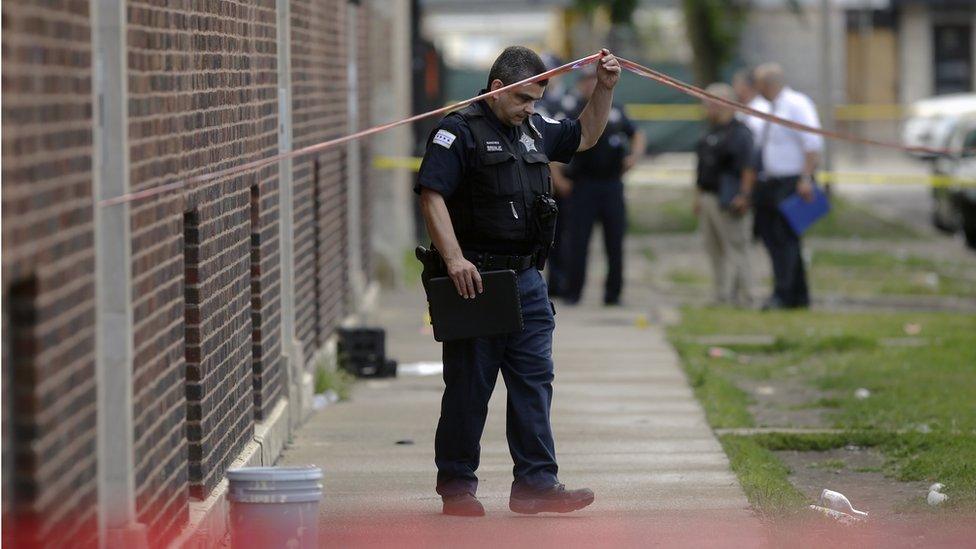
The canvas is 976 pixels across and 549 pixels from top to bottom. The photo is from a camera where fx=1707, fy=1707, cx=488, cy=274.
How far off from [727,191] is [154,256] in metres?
9.81

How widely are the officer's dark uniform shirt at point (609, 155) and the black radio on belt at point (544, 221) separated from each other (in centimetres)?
735

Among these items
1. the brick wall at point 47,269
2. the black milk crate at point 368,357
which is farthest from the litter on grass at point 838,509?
the black milk crate at point 368,357

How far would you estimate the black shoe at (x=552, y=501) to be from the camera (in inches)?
270

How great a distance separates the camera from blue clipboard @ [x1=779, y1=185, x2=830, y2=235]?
46.7ft

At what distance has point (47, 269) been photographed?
4.33 m

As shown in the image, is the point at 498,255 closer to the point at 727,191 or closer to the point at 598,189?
the point at 598,189

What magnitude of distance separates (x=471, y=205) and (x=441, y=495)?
1215 mm

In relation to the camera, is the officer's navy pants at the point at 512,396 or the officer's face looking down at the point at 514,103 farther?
the officer's navy pants at the point at 512,396

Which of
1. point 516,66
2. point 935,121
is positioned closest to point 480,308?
point 516,66

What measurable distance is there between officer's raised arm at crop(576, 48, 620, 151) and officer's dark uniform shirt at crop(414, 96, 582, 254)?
35 cm

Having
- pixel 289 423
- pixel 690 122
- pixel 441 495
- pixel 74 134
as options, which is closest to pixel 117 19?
pixel 74 134

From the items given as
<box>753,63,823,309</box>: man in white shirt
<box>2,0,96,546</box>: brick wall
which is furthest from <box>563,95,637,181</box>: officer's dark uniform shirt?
<box>2,0,96,546</box>: brick wall

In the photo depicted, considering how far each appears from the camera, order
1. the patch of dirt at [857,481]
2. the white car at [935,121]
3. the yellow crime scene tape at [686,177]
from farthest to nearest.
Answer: the white car at [935,121]
the yellow crime scene tape at [686,177]
the patch of dirt at [857,481]

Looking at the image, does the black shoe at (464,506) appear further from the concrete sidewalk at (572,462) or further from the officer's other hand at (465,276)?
the officer's other hand at (465,276)
